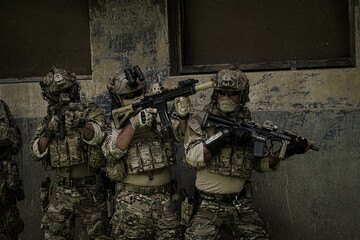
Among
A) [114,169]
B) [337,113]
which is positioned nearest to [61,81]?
[114,169]

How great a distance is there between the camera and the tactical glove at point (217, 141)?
16.5 feet

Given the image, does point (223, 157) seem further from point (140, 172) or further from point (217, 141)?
point (140, 172)

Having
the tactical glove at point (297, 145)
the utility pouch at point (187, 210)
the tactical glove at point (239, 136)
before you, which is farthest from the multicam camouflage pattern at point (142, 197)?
the tactical glove at point (297, 145)

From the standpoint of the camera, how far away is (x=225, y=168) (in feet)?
17.1

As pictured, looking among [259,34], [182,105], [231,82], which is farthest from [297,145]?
[259,34]

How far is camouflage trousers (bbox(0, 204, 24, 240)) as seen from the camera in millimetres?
6215

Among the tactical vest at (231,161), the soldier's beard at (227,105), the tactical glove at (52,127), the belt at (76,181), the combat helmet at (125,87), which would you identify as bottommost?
the belt at (76,181)

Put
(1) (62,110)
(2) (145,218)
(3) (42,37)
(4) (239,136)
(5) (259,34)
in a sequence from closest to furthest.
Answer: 1. (4) (239,136)
2. (2) (145,218)
3. (1) (62,110)
4. (5) (259,34)
5. (3) (42,37)

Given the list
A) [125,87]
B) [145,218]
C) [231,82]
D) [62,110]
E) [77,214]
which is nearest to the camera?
[231,82]

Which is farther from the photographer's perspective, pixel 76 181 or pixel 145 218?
pixel 76 181

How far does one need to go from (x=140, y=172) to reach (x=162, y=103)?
0.70m

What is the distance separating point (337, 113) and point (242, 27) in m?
1.51

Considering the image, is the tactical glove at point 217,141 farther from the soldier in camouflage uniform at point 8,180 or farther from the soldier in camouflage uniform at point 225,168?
the soldier in camouflage uniform at point 8,180

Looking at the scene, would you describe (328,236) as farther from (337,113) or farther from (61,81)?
(61,81)
